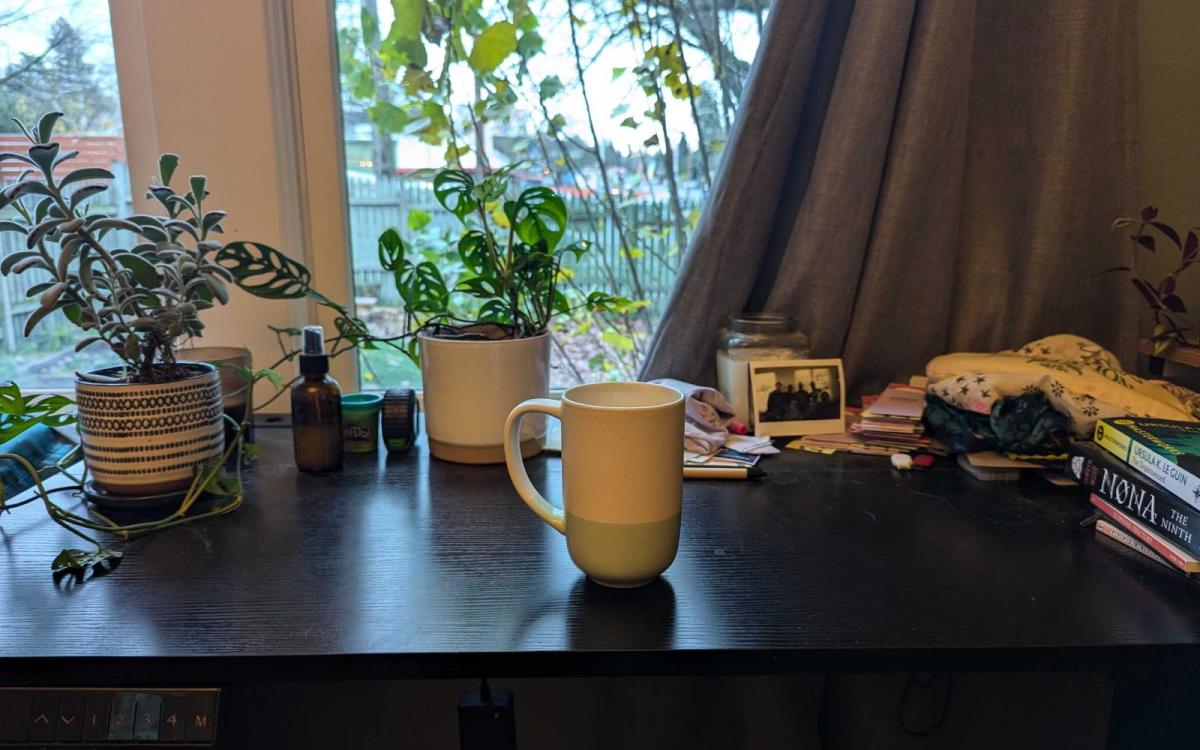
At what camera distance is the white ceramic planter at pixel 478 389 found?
0.92m

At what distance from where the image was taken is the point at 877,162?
3.43 feet

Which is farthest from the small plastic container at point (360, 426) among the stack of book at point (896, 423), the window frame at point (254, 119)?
the stack of book at point (896, 423)

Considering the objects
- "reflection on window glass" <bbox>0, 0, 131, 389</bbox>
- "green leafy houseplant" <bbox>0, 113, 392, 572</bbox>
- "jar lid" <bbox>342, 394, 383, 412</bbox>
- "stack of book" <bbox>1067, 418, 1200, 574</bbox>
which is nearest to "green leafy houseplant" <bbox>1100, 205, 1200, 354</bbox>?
"stack of book" <bbox>1067, 418, 1200, 574</bbox>

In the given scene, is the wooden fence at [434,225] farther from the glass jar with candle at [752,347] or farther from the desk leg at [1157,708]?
the desk leg at [1157,708]

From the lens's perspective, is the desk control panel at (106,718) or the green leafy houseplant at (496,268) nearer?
the desk control panel at (106,718)

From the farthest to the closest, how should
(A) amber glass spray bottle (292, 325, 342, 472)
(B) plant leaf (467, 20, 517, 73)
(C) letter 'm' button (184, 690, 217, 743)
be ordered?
(B) plant leaf (467, 20, 517, 73) → (A) amber glass spray bottle (292, 325, 342, 472) → (C) letter 'm' button (184, 690, 217, 743)

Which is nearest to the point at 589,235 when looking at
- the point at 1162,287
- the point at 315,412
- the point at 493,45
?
the point at 493,45

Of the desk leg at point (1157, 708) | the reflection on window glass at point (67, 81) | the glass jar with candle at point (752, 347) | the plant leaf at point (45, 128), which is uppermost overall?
the reflection on window glass at point (67, 81)

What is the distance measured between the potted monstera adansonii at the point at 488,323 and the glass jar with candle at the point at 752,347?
0.17 meters

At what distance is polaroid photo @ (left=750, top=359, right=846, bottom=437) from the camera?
1.03m

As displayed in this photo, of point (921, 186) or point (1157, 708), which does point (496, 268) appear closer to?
point (921, 186)

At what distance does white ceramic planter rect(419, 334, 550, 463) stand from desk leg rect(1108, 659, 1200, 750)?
62 cm

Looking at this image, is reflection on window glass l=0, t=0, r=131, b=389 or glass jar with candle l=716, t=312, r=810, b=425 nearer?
glass jar with candle l=716, t=312, r=810, b=425

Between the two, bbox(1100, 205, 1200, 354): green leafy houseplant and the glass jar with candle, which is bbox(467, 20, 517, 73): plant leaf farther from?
bbox(1100, 205, 1200, 354): green leafy houseplant
